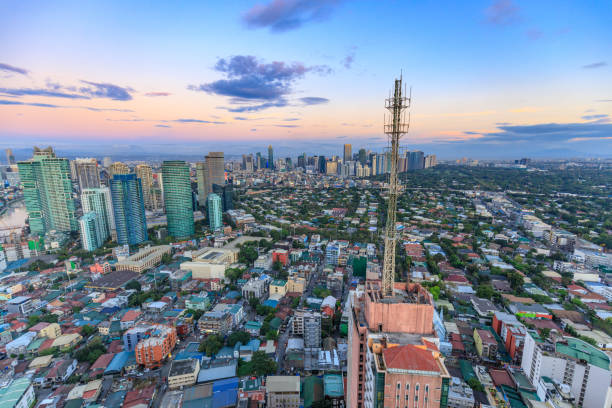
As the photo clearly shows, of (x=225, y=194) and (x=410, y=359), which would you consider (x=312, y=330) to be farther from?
(x=225, y=194)

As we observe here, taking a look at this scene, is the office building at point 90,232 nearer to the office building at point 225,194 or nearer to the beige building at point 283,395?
the office building at point 225,194

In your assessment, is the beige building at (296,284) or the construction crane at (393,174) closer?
the construction crane at (393,174)

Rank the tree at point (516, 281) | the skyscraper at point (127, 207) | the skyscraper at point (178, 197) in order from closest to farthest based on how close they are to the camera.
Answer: the tree at point (516, 281)
the skyscraper at point (127, 207)
the skyscraper at point (178, 197)

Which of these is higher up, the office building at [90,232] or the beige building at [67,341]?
the office building at [90,232]

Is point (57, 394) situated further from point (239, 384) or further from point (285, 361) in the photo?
point (285, 361)

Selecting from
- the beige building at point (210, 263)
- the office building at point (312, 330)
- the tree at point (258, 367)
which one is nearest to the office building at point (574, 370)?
the office building at point (312, 330)

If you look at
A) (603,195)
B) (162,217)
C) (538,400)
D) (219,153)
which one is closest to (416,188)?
(603,195)

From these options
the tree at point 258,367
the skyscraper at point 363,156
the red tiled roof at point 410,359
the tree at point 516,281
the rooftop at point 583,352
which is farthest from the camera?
the skyscraper at point 363,156
